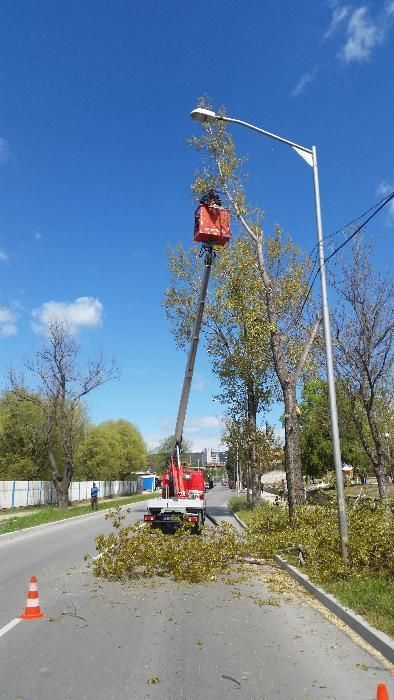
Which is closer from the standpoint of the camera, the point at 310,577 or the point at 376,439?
the point at 310,577

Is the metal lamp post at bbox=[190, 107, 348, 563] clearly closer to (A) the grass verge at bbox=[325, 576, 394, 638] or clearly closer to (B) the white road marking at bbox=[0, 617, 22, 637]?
(A) the grass verge at bbox=[325, 576, 394, 638]

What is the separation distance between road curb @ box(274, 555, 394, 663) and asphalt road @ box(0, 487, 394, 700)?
0.49 ft

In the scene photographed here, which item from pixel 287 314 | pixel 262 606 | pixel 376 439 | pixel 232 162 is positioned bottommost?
pixel 262 606

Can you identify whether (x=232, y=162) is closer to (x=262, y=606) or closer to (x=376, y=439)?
(x=376, y=439)

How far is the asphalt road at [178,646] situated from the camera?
17.7 ft

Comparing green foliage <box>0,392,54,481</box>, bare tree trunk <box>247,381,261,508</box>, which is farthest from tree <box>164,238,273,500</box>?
green foliage <box>0,392,54,481</box>

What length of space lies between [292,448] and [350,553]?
568 cm

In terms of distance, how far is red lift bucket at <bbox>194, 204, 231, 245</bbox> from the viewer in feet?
57.9

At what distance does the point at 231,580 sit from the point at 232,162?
12.5 m

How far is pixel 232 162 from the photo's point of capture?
18828mm

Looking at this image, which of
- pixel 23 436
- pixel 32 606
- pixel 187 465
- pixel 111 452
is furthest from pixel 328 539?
pixel 111 452

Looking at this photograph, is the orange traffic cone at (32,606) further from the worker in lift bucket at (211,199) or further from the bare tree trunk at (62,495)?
the bare tree trunk at (62,495)

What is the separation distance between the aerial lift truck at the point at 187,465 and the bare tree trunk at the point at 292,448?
2932 mm

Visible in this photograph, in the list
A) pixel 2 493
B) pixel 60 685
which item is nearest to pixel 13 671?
pixel 60 685
